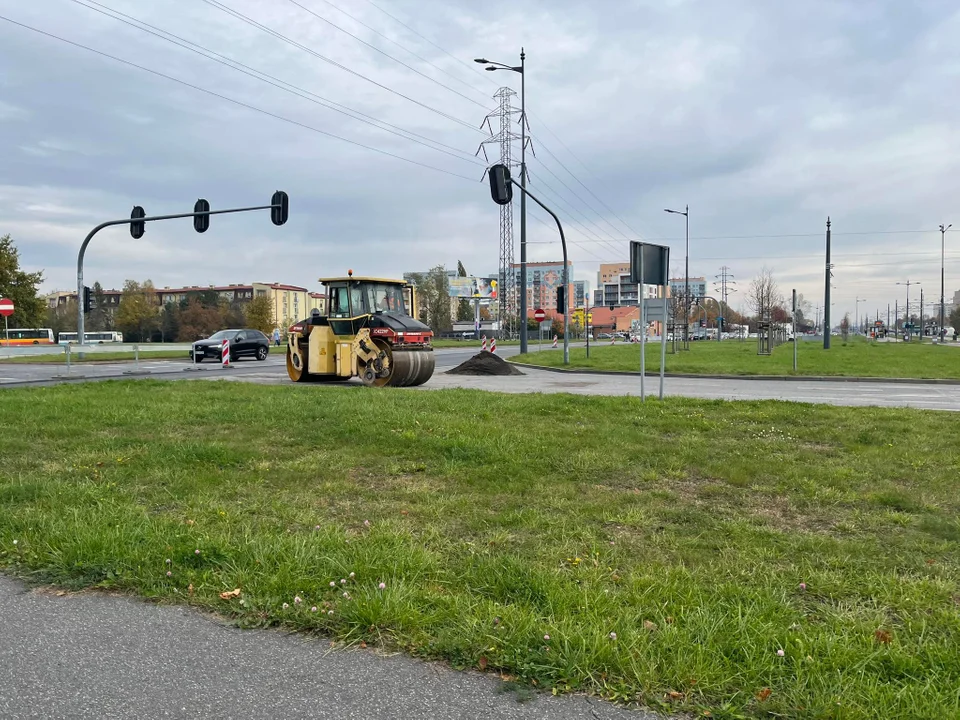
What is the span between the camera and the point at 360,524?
499 cm

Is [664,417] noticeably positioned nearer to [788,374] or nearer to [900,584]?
[900,584]

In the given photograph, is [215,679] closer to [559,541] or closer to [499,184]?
[559,541]

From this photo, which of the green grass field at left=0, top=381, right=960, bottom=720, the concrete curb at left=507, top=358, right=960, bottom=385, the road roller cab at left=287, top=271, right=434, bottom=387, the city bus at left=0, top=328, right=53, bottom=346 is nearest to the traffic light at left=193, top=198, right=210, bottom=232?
the road roller cab at left=287, top=271, right=434, bottom=387

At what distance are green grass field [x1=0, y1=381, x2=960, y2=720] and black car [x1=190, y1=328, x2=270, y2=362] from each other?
27745mm

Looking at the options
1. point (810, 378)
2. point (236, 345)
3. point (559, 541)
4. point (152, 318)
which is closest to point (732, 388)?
point (810, 378)

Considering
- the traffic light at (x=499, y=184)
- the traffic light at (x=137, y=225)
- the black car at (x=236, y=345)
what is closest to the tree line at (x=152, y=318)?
the black car at (x=236, y=345)

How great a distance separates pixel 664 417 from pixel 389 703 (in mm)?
7600

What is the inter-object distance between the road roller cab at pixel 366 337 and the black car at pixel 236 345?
17.9m

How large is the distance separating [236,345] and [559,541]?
36.2 meters

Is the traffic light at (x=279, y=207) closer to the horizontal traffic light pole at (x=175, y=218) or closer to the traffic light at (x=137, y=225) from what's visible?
the horizontal traffic light pole at (x=175, y=218)

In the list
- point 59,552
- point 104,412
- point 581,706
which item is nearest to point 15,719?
point 59,552

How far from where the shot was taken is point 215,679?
115 inches

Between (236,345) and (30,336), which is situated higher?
(30,336)

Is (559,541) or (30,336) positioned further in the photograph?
(30,336)
